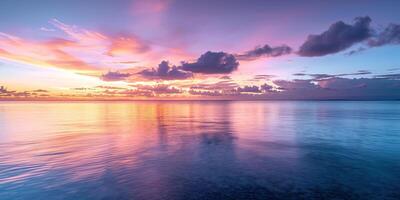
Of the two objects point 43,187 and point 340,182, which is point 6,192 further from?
point 340,182

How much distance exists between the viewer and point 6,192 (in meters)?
15.3

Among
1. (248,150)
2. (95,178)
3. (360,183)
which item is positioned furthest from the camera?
(248,150)

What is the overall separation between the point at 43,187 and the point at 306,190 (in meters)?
16.5

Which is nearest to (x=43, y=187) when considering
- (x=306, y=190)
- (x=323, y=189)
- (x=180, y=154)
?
(x=180, y=154)

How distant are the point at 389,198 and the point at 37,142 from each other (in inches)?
1493

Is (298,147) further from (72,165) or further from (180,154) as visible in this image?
(72,165)

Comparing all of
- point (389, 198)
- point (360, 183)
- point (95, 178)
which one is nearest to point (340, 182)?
point (360, 183)

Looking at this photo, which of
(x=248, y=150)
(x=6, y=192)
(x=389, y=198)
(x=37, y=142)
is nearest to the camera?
(x=389, y=198)

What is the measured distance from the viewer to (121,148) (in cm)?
2947

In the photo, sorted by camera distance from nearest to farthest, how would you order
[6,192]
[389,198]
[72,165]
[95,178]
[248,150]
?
[389,198] < [6,192] < [95,178] < [72,165] < [248,150]

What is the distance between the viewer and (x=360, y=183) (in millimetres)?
16656

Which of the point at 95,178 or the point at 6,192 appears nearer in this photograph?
the point at 6,192

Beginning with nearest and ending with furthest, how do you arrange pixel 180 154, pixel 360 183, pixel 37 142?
pixel 360 183 < pixel 180 154 < pixel 37 142

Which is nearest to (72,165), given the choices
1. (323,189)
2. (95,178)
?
(95,178)
